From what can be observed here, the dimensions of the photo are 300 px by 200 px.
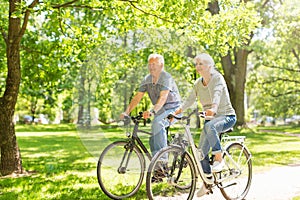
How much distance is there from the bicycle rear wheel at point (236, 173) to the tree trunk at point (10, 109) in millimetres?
4450

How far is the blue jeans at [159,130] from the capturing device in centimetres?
560

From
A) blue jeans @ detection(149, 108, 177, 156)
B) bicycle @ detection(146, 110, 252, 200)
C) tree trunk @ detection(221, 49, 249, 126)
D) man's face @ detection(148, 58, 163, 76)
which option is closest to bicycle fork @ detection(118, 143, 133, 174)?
blue jeans @ detection(149, 108, 177, 156)

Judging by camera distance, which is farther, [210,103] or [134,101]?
[134,101]

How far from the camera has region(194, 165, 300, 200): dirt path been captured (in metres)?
6.33

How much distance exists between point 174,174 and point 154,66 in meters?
1.42

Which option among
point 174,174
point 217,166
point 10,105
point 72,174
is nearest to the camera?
point 174,174

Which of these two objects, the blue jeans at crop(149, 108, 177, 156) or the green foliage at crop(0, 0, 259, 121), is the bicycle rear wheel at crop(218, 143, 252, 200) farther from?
the green foliage at crop(0, 0, 259, 121)

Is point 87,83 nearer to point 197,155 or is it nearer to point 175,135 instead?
point 175,135

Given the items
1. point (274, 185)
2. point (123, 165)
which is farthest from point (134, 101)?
point (274, 185)

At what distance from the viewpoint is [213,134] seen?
5398mm

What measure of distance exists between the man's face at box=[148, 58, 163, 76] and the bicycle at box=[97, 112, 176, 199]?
0.64 meters

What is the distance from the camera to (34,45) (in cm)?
1075

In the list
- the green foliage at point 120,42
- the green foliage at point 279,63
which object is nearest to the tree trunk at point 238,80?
the green foliage at point 279,63

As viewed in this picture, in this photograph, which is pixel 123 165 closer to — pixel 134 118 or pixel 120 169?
pixel 120 169
